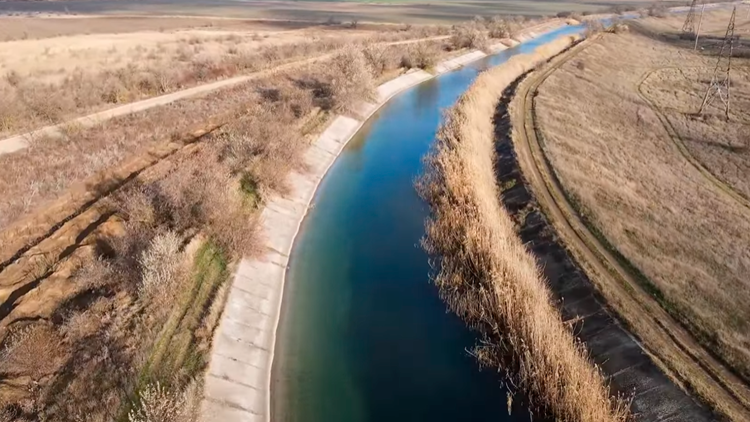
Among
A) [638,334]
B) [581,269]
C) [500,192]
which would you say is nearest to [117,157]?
[500,192]

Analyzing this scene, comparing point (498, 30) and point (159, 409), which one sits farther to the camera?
point (498, 30)

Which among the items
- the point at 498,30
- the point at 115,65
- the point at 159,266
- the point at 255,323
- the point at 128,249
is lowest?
the point at 255,323

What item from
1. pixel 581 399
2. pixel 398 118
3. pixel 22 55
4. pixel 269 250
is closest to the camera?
pixel 581 399

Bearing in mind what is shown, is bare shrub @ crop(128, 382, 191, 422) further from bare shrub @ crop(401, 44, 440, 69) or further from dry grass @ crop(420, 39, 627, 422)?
bare shrub @ crop(401, 44, 440, 69)

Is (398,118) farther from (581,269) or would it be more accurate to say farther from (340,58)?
(581,269)

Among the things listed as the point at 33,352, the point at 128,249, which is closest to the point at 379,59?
the point at 128,249

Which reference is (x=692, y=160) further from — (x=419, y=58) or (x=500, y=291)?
(x=419, y=58)

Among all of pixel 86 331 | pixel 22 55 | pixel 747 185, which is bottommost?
pixel 747 185
